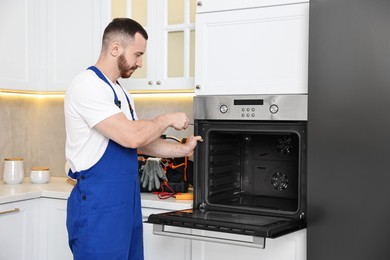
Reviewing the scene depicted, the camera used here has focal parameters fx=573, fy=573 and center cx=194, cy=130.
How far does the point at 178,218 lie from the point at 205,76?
2.22ft

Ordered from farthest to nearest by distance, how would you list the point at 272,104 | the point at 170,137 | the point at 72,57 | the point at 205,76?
the point at 72,57
the point at 170,137
the point at 205,76
the point at 272,104

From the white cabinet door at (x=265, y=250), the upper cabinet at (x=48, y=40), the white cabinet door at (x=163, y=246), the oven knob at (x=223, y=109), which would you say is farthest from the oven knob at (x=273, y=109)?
the upper cabinet at (x=48, y=40)

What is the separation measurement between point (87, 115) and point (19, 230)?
110cm

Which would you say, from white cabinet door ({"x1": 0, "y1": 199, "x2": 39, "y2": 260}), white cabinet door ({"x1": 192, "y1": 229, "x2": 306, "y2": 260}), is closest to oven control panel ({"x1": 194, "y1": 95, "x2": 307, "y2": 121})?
white cabinet door ({"x1": 192, "y1": 229, "x2": 306, "y2": 260})

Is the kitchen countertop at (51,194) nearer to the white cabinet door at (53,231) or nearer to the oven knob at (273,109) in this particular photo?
the white cabinet door at (53,231)

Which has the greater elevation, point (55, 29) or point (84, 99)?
point (55, 29)

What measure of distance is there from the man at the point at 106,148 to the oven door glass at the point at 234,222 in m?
0.16

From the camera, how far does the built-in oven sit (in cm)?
232

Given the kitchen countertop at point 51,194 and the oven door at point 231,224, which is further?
the kitchen countertop at point 51,194

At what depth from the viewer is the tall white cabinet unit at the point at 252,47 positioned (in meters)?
2.36

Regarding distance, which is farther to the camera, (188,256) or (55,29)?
(55,29)

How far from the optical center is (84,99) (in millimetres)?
2217

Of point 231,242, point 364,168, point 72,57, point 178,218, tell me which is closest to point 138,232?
point 178,218

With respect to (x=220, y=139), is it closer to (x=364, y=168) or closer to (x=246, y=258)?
(x=246, y=258)
